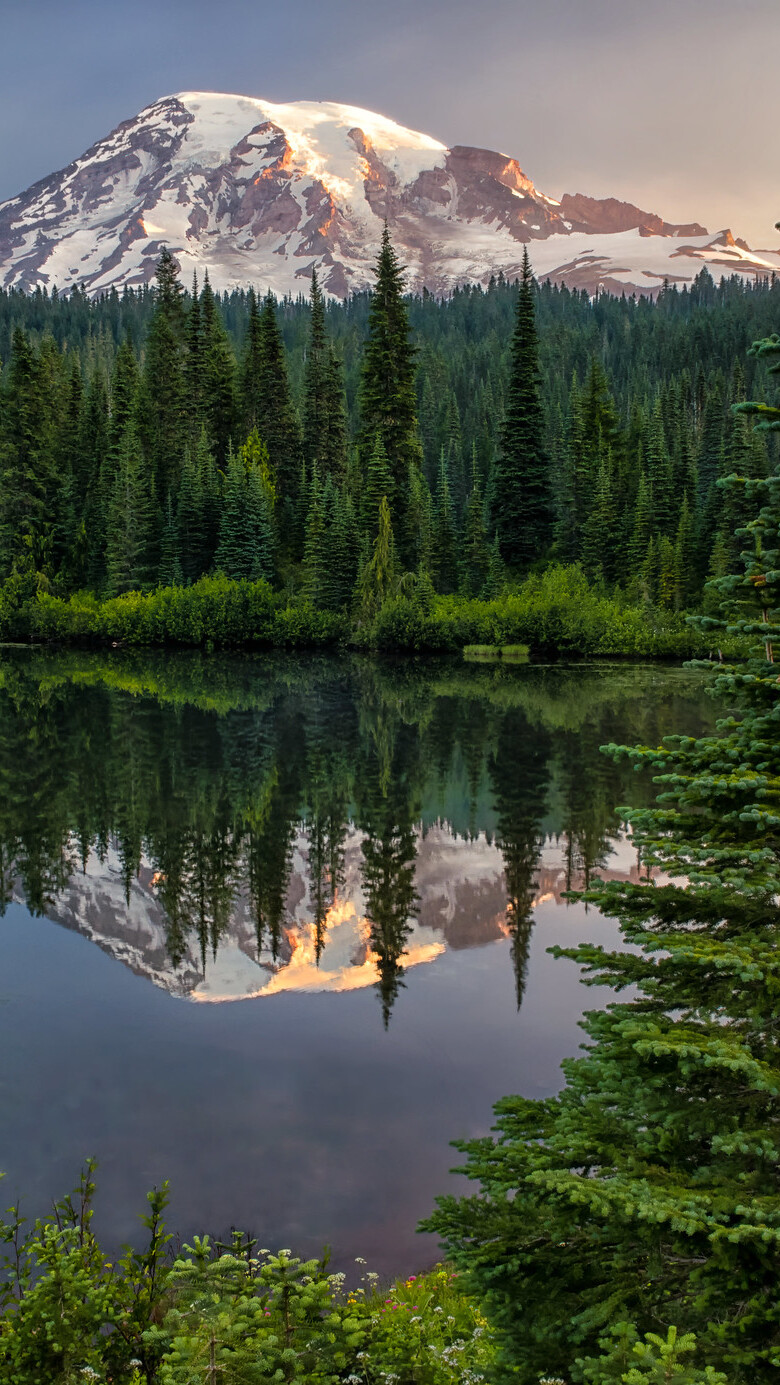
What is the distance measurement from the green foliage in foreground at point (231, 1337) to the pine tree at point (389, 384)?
184ft

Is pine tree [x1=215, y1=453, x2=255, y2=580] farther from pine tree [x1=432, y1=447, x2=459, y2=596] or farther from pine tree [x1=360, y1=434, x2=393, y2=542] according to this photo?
pine tree [x1=432, y1=447, x2=459, y2=596]

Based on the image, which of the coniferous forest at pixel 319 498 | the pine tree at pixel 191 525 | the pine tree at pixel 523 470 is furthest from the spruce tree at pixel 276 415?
the pine tree at pixel 523 470

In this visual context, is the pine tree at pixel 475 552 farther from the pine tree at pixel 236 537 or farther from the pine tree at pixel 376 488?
the pine tree at pixel 236 537

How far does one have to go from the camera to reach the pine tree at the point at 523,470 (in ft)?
190

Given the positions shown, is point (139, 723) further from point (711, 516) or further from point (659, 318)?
point (659, 318)

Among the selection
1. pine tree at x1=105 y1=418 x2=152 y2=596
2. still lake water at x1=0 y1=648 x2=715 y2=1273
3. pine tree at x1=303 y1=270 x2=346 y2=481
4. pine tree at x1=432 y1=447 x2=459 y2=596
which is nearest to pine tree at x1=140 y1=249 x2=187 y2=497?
pine tree at x1=105 y1=418 x2=152 y2=596

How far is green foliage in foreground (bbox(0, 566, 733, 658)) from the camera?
Result: 5097 centimetres

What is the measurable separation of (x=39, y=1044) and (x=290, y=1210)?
3.48 meters

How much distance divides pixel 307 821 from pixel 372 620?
125 feet

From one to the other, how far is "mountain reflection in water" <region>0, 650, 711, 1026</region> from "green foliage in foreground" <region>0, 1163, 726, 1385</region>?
5.40m

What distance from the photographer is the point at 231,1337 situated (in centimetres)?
389

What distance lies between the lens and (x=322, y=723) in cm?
2830

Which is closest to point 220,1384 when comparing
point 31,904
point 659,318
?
point 31,904

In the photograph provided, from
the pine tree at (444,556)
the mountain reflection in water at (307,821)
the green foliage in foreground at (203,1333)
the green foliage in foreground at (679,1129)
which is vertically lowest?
the mountain reflection in water at (307,821)
